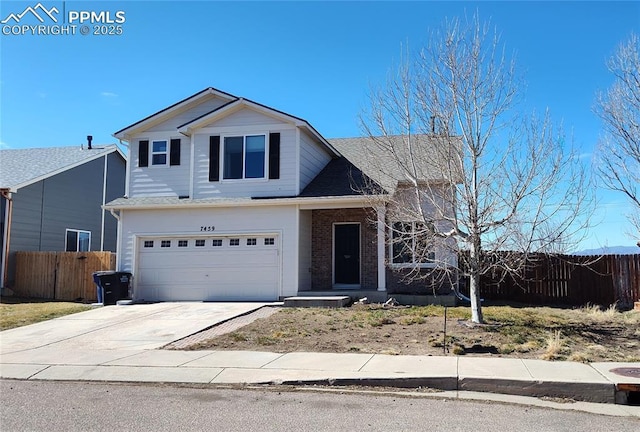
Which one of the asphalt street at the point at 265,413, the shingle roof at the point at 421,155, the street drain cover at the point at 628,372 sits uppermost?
the shingle roof at the point at 421,155

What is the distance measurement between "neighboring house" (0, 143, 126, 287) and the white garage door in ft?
20.7

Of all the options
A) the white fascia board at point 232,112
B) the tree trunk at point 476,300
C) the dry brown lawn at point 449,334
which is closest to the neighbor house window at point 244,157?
the white fascia board at point 232,112

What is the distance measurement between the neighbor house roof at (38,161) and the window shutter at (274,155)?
10.6m

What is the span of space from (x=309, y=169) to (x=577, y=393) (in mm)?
12767

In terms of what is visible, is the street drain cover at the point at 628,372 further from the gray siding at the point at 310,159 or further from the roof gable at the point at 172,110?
the roof gable at the point at 172,110

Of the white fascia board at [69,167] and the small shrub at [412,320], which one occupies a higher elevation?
the white fascia board at [69,167]

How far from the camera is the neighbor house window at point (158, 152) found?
62.6ft

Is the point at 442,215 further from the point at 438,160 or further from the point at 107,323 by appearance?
the point at 107,323

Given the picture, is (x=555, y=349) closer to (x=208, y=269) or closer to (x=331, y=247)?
(x=331, y=247)

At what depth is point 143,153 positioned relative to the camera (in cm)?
1917

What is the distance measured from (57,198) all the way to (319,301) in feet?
46.3

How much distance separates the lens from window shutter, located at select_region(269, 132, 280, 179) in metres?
17.7

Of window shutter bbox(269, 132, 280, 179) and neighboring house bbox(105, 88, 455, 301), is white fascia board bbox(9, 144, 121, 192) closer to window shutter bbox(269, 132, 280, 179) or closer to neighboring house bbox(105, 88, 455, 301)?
neighboring house bbox(105, 88, 455, 301)

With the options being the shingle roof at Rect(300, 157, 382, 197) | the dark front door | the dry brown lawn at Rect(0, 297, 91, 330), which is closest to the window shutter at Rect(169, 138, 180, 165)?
the shingle roof at Rect(300, 157, 382, 197)
